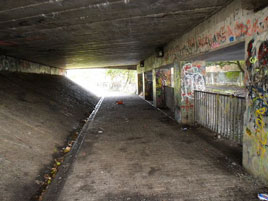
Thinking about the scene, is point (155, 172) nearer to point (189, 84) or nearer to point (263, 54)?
point (263, 54)

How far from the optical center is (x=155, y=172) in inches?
163

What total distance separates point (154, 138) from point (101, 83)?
3790 cm

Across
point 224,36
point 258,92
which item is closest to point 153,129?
point 224,36

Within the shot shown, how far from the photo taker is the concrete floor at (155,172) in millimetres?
3363

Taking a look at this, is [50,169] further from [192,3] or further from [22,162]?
[192,3]

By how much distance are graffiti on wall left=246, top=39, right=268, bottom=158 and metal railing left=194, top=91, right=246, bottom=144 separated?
1.73m

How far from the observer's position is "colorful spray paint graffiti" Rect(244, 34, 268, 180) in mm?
3342

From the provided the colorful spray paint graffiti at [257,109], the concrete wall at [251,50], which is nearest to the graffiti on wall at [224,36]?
the concrete wall at [251,50]

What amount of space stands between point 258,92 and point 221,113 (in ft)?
9.60

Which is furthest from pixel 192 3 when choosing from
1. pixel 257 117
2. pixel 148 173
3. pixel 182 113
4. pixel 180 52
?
pixel 182 113

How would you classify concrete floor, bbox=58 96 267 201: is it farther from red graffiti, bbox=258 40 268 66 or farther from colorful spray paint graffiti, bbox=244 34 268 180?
red graffiti, bbox=258 40 268 66

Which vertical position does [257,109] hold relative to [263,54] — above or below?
below

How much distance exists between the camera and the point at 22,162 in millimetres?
4219

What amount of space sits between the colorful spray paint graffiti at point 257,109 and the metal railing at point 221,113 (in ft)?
5.50
